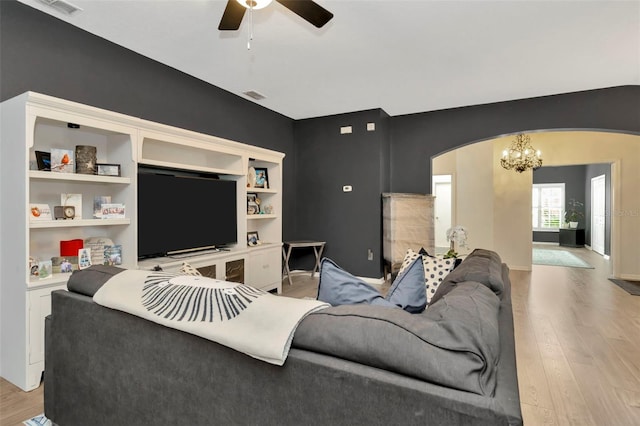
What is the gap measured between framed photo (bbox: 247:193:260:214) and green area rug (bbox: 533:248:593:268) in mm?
6209

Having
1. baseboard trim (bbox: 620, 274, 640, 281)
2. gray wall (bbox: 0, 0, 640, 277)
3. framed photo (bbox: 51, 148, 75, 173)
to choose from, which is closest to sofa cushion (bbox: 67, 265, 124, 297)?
framed photo (bbox: 51, 148, 75, 173)

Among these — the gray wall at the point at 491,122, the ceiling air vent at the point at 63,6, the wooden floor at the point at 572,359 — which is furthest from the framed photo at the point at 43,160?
the gray wall at the point at 491,122

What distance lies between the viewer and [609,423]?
6.51 ft

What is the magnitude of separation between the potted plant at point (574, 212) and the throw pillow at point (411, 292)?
39.1 ft

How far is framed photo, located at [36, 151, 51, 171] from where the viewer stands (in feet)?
8.45

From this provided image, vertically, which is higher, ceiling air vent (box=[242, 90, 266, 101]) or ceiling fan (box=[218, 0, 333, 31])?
ceiling air vent (box=[242, 90, 266, 101])

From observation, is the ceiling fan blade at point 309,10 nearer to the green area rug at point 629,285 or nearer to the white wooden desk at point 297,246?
the white wooden desk at point 297,246

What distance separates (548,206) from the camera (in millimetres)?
11805

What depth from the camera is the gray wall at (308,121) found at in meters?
2.84

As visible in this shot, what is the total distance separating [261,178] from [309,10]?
286 cm

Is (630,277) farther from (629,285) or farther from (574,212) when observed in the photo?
(574,212)

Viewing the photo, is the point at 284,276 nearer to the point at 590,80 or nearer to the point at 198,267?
the point at 198,267

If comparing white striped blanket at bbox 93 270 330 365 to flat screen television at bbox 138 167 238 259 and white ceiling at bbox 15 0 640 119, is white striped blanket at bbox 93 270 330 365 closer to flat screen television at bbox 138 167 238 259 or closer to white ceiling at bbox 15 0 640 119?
flat screen television at bbox 138 167 238 259

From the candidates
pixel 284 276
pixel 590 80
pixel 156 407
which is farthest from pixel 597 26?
pixel 284 276
